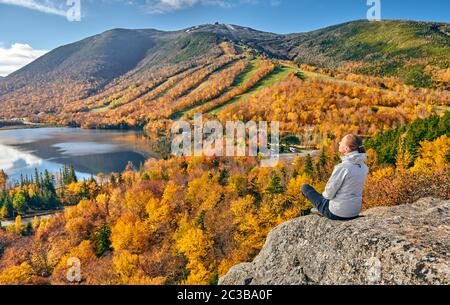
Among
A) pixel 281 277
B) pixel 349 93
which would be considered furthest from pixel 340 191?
pixel 349 93

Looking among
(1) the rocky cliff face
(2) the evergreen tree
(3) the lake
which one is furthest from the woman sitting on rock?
(3) the lake

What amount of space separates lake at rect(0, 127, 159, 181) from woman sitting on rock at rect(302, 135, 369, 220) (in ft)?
365

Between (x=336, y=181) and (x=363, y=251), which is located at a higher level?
(x=336, y=181)

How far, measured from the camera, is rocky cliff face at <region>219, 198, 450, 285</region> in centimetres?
704

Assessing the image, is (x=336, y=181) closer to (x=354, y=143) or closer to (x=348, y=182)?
(x=348, y=182)

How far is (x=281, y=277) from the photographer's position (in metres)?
9.64

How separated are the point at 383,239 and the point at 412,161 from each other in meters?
44.0

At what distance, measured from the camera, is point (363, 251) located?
807 centimetres

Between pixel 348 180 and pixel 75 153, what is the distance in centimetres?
15022

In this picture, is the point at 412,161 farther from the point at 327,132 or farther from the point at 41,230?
the point at 41,230

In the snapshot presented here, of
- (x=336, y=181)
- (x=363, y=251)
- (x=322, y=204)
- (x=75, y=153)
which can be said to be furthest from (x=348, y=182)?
(x=75, y=153)

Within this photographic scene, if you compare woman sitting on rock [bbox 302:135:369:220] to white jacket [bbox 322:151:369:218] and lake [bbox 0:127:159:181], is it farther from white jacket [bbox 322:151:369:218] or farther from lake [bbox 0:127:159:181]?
lake [bbox 0:127:159:181]

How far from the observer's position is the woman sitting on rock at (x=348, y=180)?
7.67 meters

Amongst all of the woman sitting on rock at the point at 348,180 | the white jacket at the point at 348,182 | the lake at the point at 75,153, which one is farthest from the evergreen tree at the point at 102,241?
the lake at the point at 75,153
